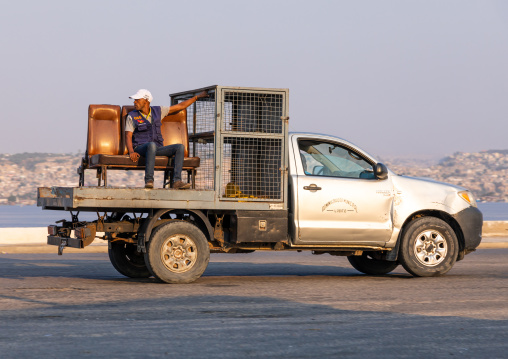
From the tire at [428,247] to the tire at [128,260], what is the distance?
389 cm

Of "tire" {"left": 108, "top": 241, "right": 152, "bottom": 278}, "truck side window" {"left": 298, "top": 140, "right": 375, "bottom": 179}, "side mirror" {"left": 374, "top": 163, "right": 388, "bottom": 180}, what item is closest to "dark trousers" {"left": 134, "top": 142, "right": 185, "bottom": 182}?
"tire" {"left": 108, "top": 241, "right": 152, "bottom": 278}

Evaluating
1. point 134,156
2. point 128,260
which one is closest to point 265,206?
point 134,156

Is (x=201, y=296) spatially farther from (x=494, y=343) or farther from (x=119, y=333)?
(x=494, y=343)

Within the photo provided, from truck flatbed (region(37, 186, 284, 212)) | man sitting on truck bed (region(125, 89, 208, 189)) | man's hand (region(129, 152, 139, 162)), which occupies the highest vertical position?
man sitting on truck bed (region(125, 89, 208, 189))

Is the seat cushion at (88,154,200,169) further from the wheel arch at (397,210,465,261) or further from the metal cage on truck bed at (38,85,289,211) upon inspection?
the wheel arch at (397,210,465,261)

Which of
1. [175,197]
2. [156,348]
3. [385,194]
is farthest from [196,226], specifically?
[156,348]

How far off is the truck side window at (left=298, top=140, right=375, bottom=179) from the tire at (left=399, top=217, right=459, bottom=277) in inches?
41.4

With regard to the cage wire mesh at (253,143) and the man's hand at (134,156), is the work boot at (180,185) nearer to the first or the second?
the cage wire mesh at (253,143)

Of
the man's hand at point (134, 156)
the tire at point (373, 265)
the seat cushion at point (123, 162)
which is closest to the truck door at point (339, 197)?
the tire at point (373, 265)

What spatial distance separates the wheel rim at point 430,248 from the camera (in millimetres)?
12430

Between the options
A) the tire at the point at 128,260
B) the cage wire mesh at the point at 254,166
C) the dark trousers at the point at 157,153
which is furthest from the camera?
the tire at the point at 128,260

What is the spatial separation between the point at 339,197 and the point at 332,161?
65 cm

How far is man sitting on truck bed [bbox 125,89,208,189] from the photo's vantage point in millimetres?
11711

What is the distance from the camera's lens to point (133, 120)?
1213 cm
